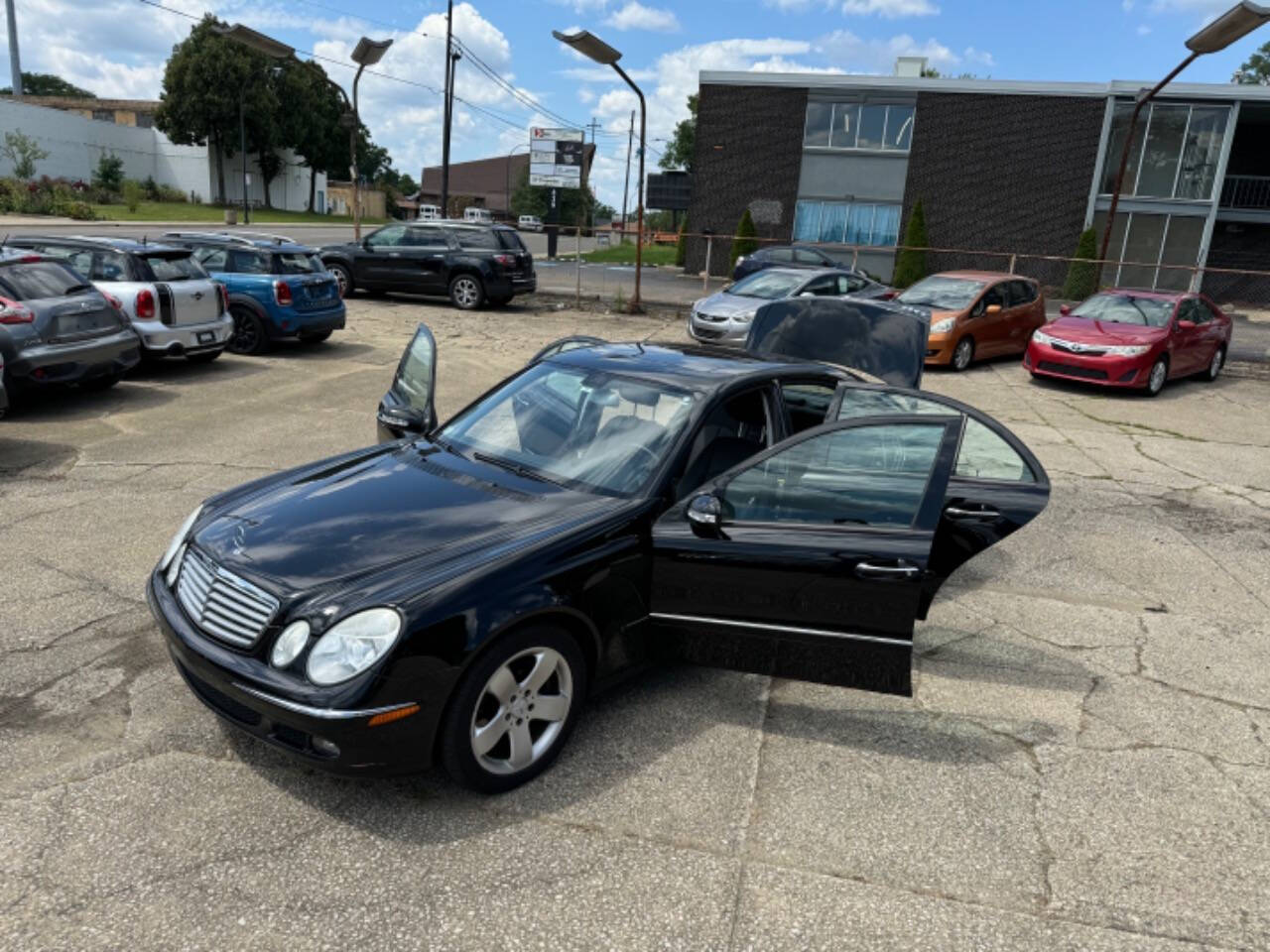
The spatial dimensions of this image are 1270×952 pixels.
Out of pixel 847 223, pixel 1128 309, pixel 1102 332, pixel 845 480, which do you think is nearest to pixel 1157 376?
pixel 1102 332

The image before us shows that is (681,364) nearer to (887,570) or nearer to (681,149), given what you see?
(887,570)

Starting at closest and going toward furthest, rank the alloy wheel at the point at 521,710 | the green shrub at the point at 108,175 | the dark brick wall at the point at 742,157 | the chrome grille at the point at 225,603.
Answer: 1. the chrome grille at the point at 225,603
2. the alloy wheel at the point at 521,710
3. the dark brick wall at the point at 742,157
4. the green shrub at the point at 108,175

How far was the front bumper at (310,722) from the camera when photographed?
2820mm

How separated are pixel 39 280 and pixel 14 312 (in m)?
0.60

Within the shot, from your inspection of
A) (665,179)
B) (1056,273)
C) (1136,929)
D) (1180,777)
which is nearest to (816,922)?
(1136,929)

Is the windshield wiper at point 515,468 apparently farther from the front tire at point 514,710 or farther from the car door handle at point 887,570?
the car door handle at point 887,570

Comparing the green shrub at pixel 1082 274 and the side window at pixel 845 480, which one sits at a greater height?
the green shrub at pixel 1082 274

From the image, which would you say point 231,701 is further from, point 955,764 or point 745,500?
point 955,764

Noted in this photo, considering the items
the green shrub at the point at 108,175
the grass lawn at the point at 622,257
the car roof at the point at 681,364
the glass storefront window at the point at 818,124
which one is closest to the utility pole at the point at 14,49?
the green shrub at the point at 108,175

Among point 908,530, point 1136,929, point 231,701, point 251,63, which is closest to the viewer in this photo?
point 1136,929

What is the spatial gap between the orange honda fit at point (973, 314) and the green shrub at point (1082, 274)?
12615 millimetres

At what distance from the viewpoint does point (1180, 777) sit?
11.9 ft

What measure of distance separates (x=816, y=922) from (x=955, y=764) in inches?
46.5

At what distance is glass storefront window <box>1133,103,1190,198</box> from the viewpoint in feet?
95.5
